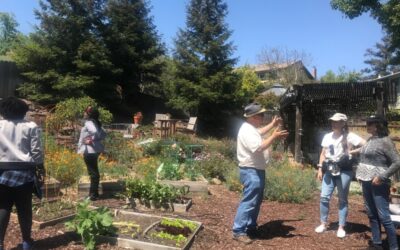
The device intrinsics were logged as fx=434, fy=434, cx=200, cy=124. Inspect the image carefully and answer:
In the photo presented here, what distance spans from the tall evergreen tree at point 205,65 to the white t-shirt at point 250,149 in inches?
683

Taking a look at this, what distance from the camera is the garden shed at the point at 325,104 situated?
12133 mm

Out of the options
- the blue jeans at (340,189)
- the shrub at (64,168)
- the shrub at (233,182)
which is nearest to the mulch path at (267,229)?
the blue jeans at (340,189)

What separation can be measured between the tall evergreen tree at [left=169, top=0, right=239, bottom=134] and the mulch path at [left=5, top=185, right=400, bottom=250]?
15312 mm

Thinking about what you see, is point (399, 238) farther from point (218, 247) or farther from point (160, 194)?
point (160, 194)

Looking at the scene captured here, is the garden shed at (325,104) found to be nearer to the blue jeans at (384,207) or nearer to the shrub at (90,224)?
the blue jeans at (384,207)

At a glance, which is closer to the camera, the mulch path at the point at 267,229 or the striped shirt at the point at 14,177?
the striped shirt at the point at 14,177

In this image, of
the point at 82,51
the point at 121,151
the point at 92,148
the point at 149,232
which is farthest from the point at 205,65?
the point at 149,232

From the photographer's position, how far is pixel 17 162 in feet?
14.7

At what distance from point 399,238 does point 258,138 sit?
2323 millimetres

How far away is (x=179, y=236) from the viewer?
5.16 metres

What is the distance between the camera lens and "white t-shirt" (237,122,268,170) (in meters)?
5.28

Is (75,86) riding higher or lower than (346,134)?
higher

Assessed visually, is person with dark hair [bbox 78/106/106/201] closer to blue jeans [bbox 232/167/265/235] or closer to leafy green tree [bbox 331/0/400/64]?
blue jeans [bbox 232/167/265/235]

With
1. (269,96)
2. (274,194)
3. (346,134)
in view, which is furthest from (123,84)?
(346,134)
